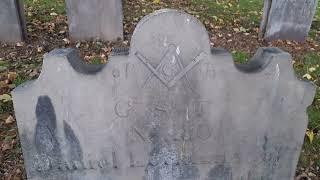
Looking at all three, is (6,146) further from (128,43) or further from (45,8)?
(45,8)

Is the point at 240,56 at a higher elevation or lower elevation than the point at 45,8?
lower

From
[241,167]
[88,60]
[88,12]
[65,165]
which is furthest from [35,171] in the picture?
[88,12]

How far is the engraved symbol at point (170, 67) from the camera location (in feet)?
7.82

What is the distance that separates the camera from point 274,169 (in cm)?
288

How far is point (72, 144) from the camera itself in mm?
2623

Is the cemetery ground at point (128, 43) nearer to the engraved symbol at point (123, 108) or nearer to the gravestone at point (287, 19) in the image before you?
the gravestone at point (287, 19)

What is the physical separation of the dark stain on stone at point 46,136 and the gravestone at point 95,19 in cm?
352

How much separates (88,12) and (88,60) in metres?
0.87

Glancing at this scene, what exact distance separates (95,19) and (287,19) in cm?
299

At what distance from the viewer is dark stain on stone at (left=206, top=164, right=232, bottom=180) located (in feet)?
9.23

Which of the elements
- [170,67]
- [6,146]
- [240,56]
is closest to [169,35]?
[170,67]

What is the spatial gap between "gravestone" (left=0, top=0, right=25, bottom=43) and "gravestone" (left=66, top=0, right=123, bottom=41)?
27.0 inches

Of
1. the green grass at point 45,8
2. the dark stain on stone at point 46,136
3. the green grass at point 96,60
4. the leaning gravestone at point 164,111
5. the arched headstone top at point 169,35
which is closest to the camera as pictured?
the arched headstone top at point 169,35

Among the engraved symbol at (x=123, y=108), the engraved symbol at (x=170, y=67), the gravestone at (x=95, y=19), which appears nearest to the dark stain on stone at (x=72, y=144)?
the engraved symbol at (x=123, y=108)
